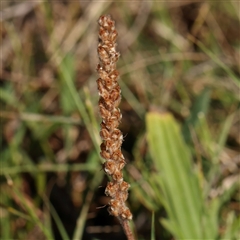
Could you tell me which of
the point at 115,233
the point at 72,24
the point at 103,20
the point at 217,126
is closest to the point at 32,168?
the point at 115,233

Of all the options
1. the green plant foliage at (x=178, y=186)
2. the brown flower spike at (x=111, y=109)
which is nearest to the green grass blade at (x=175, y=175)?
the green plant foliage at (x=178, y=186)

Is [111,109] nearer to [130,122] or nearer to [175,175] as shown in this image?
[175,175]

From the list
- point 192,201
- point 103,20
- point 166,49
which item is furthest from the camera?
point 166,49

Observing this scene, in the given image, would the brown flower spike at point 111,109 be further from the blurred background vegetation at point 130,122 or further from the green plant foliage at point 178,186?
the green plant foliage at point 178,186

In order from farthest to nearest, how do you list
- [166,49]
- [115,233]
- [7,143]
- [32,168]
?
[166,49], [7,143], [32,168], [115,233]

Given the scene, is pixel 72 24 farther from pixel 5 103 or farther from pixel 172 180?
pixel 172 180

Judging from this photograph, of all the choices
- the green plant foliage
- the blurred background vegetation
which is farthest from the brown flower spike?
the green plant foliage

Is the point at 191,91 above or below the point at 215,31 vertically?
below
